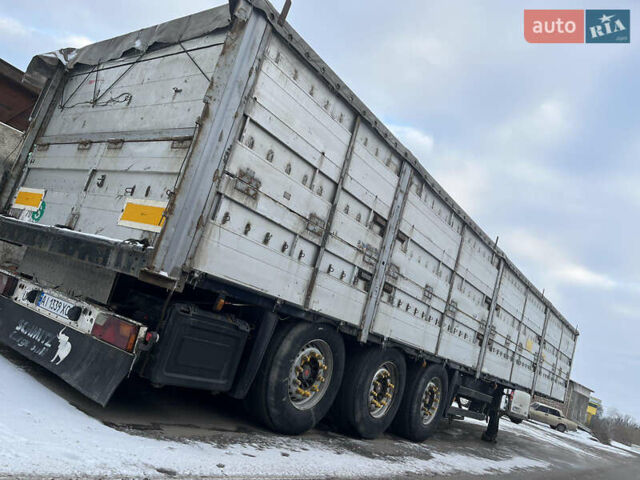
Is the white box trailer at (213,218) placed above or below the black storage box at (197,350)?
above

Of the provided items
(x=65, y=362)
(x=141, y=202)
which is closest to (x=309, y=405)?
(x=65, y=362)

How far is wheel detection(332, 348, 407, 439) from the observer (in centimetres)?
536

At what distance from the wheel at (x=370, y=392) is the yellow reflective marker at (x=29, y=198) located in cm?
366

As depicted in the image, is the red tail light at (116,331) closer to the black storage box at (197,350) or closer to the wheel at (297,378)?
the black storage box at (197,350)

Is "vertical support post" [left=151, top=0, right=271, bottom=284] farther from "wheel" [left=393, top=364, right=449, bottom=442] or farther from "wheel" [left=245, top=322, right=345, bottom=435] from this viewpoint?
"wheel" [left=393, top=364, right=449, bottom=442]

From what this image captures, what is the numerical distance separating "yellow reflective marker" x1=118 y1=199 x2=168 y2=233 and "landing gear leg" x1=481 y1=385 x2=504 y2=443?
8478 mm

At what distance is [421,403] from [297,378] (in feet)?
9.05

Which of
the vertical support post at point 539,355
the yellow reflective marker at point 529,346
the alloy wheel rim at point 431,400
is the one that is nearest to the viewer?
the alloy wheel rim at point 431,400

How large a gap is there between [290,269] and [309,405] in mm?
1480

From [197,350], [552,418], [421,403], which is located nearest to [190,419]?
[197,350]

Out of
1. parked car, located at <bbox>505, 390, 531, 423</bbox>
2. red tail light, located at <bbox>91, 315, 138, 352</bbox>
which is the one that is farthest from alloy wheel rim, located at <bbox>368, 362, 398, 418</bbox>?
parked car, located at <bbox>505, 390, 531, 423</bbox>

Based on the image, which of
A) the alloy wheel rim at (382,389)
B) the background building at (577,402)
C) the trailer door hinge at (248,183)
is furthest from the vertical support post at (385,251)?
the background building at (577,402)

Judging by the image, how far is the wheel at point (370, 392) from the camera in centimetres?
536

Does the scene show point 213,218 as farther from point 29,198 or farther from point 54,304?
point 29,198
